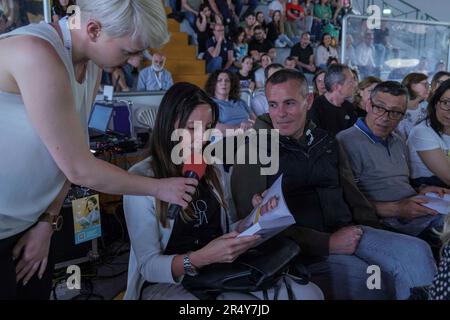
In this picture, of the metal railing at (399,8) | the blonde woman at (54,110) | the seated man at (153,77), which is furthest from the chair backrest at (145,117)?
the metal railing at (399,8)

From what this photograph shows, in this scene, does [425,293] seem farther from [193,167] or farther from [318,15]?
[318,15]

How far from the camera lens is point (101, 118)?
319 centimetres

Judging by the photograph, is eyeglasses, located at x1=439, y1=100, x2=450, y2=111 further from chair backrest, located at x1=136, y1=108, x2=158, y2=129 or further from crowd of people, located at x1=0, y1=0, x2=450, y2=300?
chair backrest, located at x1=136, y1=108, x2=158, y2=129

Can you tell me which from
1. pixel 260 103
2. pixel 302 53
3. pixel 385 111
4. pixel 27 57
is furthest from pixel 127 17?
pixel 302 53

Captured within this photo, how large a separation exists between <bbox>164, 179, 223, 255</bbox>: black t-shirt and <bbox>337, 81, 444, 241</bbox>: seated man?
3.03 ft

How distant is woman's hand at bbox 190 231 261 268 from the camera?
1.18 meters

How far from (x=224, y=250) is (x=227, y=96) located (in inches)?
131

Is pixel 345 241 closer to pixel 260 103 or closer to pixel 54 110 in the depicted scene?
pixel 54 110

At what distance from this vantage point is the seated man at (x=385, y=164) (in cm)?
200

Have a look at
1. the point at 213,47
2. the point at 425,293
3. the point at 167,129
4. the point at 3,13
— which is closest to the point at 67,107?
the point at 167,129

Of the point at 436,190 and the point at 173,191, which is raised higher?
the point at 173,191

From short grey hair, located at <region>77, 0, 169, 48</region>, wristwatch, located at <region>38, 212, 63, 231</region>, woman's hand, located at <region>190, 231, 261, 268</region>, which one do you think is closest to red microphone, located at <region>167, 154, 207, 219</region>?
woman's hand, located at <region>190, 231, 261, 268</region>

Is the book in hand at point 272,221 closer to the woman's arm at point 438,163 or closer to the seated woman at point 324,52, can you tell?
the woman's arm at point 438,163

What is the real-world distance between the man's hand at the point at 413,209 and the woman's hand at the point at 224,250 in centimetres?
106
